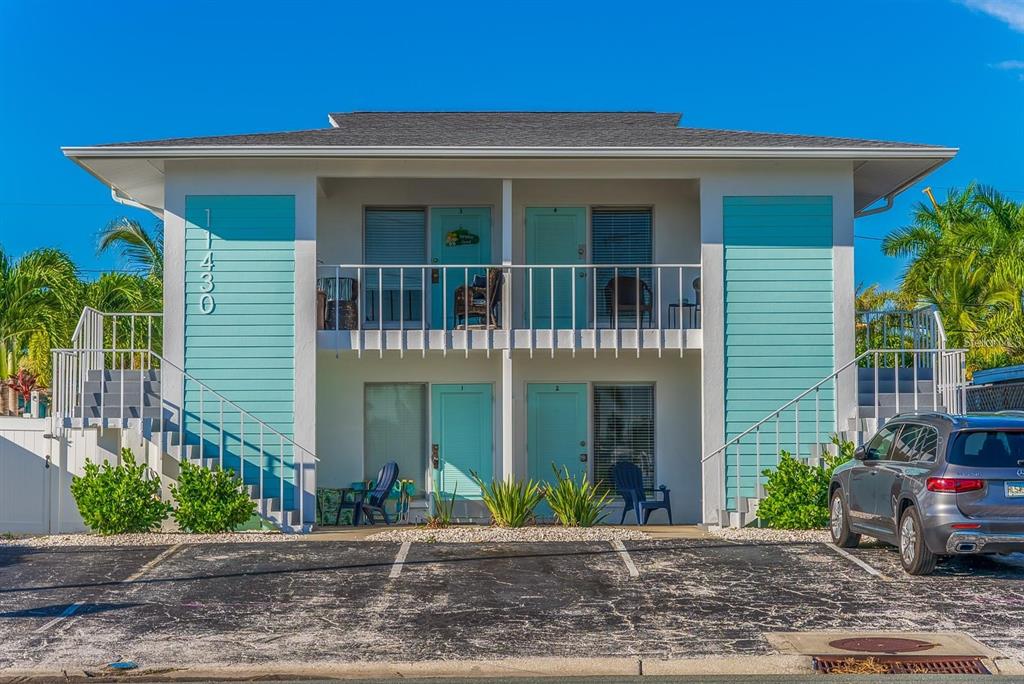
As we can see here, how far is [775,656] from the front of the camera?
28.0 feet

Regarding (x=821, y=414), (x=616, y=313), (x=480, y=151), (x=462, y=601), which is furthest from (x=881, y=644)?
(x=480, y=151)

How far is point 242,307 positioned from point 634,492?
6.07 meters

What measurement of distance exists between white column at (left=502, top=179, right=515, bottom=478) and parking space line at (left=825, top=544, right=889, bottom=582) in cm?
430

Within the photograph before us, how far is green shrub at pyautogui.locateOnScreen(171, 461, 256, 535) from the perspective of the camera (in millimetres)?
15305

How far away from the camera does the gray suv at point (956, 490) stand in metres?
11.0

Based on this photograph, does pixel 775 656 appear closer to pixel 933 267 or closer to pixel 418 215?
pixel 418 215

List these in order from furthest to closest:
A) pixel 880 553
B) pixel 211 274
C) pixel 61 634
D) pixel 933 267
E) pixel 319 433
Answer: pixel 933 267 < pixel 319 433 < pixel 211 274 < pixel 880 553 < pixel 61 634

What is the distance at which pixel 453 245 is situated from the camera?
18.4 metres

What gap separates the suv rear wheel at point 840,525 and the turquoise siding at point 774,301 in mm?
2711

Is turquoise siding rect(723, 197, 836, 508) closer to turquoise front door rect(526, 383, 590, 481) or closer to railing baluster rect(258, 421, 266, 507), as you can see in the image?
turquoise front door rect(526, 383, 590, 481)

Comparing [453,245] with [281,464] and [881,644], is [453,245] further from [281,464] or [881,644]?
[881,644]

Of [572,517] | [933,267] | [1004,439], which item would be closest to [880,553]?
[1004,439]

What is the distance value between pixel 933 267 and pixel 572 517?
46.1 ft

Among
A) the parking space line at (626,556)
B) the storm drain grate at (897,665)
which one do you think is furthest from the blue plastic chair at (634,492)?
the storm drain grate at (897,665)
